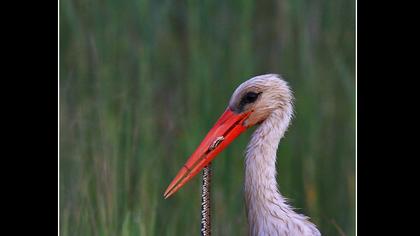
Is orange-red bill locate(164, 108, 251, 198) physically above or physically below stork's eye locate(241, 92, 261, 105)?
below

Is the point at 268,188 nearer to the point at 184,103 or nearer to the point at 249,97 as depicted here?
the point at 249,97

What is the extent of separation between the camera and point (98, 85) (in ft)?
8.38

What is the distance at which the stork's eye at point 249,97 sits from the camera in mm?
2348

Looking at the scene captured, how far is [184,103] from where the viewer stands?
8.30ft

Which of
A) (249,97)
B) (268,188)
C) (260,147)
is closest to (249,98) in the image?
(249,97)

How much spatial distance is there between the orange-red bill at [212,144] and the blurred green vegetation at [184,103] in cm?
5

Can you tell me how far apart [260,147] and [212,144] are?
0.45 ft

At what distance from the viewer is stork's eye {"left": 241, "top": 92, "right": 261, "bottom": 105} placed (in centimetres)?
235

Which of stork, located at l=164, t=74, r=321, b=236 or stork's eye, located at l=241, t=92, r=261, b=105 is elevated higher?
stork's eye, located at l=241, t=92, r=261, b=105

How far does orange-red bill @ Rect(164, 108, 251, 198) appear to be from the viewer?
2.35 metres

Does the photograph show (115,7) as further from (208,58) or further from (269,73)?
(269,73)

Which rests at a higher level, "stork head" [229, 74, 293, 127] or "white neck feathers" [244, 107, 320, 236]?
"stork head" [229, 74, 293, 127]

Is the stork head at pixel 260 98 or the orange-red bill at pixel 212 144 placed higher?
the stork head at pixel 260 98

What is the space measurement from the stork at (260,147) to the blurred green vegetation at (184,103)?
5 centimetres
